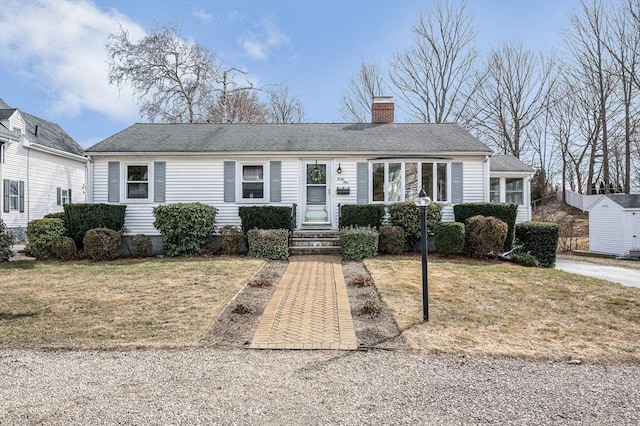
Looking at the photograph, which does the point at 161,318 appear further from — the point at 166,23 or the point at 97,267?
the point at 166,23

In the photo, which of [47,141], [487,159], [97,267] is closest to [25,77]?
[47,141]

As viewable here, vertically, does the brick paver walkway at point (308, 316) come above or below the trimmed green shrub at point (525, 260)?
below

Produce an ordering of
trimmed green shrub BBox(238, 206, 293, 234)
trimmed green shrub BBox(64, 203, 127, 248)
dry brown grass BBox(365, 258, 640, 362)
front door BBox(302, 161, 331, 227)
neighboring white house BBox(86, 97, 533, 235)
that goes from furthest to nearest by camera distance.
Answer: front door BBox(302, 161, 331, 227) → neighboring white house BBox(86, 97, 533, 235) → trimmed green shrub BBox(238, 206, 293, 234) → trimmed green shrub BBox(64, 203, 127, 248) → dry brown grass BBox(365, 258, 640, 362)

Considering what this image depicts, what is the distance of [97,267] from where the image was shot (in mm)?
9789

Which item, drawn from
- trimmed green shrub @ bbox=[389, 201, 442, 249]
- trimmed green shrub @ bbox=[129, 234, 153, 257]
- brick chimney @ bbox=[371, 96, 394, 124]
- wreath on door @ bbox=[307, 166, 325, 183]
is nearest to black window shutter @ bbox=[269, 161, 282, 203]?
wreath on door @ bbox=[307, 166, 325, 183]

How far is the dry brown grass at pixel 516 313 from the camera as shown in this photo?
14.4ft

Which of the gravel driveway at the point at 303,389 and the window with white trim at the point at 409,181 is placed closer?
the gravel driveway at the point at 303,389

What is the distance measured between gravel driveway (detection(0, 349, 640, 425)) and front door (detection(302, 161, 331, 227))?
9.31 meters

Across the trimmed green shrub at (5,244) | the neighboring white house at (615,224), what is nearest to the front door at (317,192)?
the trimmed green shrub at (5,244)

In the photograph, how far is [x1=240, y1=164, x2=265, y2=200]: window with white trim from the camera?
13.2 metres

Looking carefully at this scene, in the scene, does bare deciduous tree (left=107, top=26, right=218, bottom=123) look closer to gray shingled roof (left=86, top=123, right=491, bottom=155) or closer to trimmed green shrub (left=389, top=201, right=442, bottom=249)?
gray shingled roof (left=86, top=123, right=491, bottom=155)

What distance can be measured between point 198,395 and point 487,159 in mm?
12466

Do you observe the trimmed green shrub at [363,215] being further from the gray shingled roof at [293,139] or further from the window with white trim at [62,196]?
the window with white trim at [62,196]

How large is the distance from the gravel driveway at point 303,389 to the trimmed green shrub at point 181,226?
7.36m
